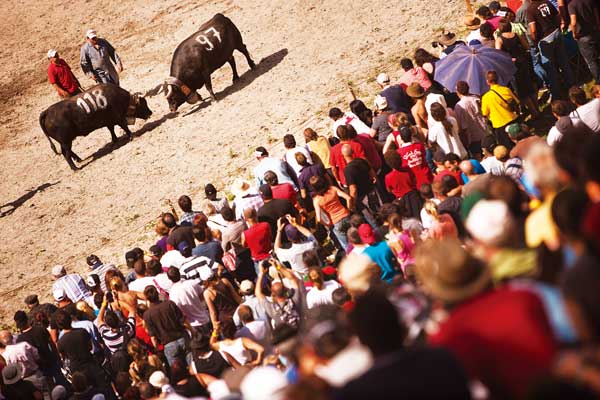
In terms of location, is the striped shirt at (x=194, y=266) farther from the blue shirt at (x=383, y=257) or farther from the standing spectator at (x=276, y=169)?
the blue shirt at (x=383, y=257)

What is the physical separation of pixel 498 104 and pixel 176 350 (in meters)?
5.86

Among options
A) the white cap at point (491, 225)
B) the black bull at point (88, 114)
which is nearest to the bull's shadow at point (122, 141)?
the black bull at point (88, 114)

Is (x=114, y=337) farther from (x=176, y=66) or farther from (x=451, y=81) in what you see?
(x=176, y=66)

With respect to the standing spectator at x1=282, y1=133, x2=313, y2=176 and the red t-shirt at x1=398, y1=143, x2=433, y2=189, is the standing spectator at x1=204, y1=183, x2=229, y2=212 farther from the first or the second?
the red t-shirt at x1=398, y1=143, x2=433, y2=189

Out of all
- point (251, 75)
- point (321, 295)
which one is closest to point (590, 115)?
point (321, 295)

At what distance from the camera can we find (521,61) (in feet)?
46.3

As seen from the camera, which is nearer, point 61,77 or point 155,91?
point 61,77

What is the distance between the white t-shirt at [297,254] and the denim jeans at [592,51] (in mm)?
5739

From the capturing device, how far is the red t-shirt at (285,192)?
12594mm

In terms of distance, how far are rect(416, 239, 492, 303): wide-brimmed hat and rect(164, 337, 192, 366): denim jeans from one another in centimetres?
662

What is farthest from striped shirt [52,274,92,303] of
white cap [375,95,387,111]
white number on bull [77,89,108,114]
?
white number on bull [77,89,108,114]

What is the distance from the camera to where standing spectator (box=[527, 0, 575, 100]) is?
1407 cm

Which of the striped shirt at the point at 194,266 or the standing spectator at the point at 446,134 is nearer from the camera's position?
the striped shirt at the point at 194,266

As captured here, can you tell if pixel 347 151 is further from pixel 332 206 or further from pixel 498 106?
pixel 498 106
